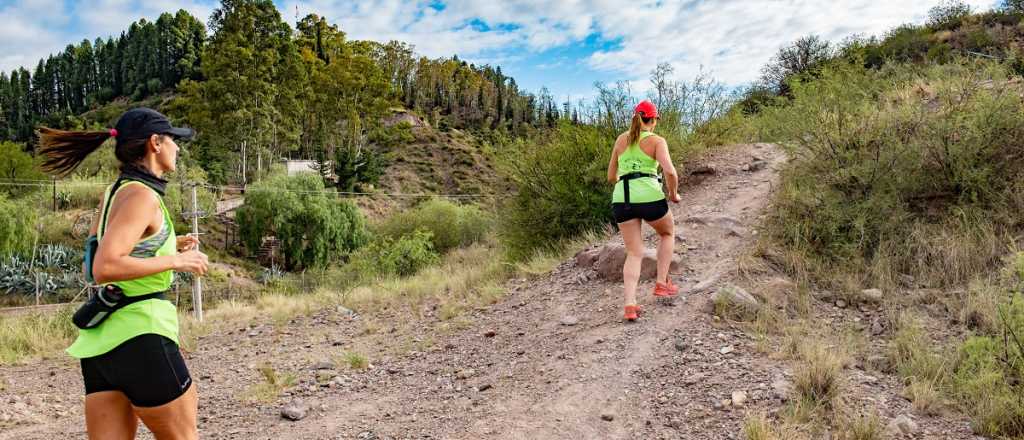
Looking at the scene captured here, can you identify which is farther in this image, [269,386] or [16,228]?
[16,228]

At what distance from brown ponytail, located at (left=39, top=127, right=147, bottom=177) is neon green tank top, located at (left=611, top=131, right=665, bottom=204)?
3.78 metres

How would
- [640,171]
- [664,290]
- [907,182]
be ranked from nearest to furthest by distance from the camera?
[640,171], [664,290], [907,182]

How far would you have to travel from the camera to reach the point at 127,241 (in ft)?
7.15

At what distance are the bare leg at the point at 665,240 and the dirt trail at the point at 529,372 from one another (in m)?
0.30

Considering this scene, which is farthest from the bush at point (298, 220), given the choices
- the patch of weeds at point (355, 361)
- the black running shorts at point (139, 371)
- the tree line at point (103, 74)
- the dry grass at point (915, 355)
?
the tree line at point (103, 74)

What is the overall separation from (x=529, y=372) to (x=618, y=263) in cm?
233

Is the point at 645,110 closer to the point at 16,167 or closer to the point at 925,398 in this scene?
the point at 925,398

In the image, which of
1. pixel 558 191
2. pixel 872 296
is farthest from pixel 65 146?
pixel 558 191

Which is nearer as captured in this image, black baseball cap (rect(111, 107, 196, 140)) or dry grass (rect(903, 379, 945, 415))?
black baseball cap (rect(111, 107, 196, 140))

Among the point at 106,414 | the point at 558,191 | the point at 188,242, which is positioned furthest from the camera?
the point at 558,191

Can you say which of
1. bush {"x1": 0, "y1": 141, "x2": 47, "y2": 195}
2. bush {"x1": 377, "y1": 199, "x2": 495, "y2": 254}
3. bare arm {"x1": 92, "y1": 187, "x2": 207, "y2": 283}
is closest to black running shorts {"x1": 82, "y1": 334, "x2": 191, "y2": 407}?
bare arm {"x1": 92, "y1": 187, "x2": 207, "y2": 283}

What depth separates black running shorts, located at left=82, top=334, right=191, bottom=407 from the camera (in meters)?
2.22

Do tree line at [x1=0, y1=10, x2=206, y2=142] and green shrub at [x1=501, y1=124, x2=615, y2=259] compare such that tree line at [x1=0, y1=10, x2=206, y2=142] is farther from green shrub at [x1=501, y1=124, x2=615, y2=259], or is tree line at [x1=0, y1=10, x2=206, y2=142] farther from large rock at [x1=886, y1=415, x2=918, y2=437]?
large rock at [x1=886, y1=415, x2=918, y2=437]

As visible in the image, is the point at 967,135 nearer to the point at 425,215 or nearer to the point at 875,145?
the point at 875,145
